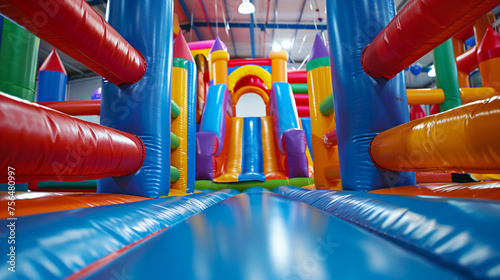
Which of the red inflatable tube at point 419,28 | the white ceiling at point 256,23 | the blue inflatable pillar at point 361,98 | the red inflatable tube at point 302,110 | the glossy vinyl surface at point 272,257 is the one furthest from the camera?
the white ceiling at point 256,23

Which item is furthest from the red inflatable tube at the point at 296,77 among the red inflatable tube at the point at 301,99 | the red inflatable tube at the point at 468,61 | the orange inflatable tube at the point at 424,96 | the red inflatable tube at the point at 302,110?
the orange inflatable tube at the point at 424,96

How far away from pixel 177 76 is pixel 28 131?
1600 mm

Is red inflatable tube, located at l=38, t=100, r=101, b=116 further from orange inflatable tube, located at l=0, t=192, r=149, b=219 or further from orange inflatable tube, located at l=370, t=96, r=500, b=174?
orange inflatable tube, located at l=370, t=96, r=500, b=174

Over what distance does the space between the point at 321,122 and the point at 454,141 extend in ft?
4.62

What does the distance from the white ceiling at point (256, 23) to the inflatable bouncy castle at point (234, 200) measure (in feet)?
13.1

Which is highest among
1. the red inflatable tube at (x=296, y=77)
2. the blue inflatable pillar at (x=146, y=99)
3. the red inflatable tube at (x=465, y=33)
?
the red inflatable tube at (x=465, y=33)

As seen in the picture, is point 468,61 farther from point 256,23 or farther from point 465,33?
point 256,23

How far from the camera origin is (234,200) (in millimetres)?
1167

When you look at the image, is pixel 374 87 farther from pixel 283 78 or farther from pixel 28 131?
pixel 283 78

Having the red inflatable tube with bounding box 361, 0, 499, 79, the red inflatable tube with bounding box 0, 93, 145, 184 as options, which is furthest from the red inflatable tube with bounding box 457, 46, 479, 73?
the red inflatable tube with bounding box 0, 93, 145, 184

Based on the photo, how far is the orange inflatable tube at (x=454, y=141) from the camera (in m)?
0.60

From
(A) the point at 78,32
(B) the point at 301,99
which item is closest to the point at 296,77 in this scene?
(B) the point at 301,99

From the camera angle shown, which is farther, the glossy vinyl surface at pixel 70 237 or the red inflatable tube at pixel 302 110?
the red inflatable tube at pixel 302 110

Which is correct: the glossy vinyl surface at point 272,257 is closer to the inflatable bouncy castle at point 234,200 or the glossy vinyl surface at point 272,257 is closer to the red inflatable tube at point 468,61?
the inflatable bouncy castle at point 234,200
